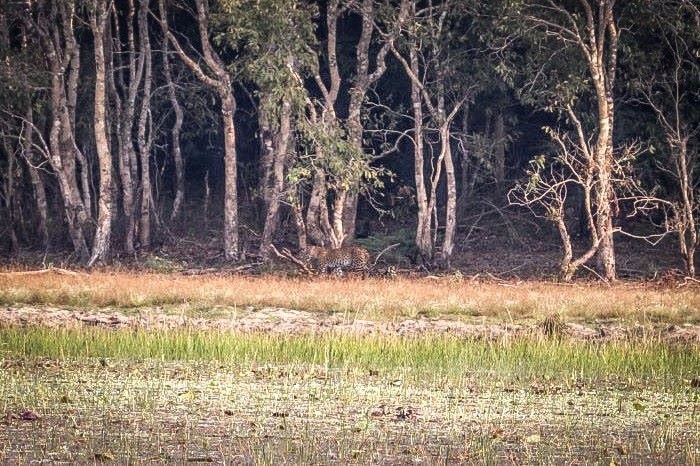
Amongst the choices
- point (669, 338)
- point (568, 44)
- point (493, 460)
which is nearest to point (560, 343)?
point (669, 338)

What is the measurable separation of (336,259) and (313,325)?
821 centimetres

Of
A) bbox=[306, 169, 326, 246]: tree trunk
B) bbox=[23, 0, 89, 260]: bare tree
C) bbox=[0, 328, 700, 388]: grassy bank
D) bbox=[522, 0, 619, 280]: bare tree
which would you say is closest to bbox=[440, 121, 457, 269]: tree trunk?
bbox=[306, 169, 326, 246]: tree trunk

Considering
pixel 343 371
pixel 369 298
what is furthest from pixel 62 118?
pixel 343 371

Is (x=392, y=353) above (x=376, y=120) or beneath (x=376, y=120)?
beneath

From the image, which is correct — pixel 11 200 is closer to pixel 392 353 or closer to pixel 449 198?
pixel 449 198

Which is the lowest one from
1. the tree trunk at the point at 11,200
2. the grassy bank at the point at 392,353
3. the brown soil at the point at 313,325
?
the brown soil at the point at 313,325

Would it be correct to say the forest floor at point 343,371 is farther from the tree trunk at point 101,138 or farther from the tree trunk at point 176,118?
the tree trunk at point 176,118

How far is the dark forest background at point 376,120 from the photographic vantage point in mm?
27516

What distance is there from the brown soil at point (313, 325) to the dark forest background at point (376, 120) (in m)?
5.95

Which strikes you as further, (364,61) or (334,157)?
(364,61)

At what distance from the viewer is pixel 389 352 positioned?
15664 mm

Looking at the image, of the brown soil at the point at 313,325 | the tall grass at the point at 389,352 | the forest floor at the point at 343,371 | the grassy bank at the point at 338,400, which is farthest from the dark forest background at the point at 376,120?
the grassy bank at the point at 338,400

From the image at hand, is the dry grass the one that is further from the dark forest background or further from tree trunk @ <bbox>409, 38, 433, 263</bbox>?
tree trunk @ <bbox>409, 38, 433, 263</bbox>

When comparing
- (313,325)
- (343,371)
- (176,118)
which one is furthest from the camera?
(176,118)
